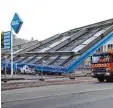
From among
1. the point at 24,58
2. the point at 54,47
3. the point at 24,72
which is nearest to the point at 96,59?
the point at 24,72

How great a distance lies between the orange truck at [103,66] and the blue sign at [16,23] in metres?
7.74

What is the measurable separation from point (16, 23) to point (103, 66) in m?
9.42

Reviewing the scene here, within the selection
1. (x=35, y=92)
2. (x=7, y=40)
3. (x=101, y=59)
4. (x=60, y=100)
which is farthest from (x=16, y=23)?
(x=60, y=100)

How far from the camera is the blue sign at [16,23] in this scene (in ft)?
98.3

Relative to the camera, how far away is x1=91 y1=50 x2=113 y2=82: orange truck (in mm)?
25516

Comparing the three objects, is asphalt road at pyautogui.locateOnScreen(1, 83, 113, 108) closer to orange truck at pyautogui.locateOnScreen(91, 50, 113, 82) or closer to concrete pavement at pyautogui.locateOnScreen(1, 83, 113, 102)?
concrete pavement at pyautogui.locateOnScreen(1, 83, 113, 102)

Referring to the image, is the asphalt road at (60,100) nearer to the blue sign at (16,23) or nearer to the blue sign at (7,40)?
the blue sign at (16,23)

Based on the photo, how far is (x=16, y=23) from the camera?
30281 mm

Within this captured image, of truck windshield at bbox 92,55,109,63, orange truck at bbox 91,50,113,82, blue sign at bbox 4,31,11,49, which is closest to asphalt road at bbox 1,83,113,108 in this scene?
orange truck at bbox 91,50,113,82

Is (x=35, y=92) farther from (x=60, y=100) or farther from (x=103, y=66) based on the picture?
(x=103, y=66)

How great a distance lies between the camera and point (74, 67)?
115 feet

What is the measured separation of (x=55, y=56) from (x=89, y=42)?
449cm

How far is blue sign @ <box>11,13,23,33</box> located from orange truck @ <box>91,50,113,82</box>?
305 inches

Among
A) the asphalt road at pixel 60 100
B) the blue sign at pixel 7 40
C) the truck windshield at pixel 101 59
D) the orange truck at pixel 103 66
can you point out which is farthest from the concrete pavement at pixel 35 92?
the blue sign at pixel 7 40
